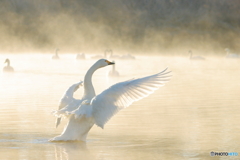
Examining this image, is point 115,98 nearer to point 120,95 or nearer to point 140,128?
point 120,95

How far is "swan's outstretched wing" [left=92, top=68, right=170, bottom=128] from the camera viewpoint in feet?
24.7

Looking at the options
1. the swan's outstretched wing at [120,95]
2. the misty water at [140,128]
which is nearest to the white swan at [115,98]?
the swan's outstretched wing at [120,95]

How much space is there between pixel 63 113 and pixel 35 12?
146 ft

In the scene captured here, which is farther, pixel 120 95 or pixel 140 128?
pixel 140 128

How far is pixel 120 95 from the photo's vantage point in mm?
7574

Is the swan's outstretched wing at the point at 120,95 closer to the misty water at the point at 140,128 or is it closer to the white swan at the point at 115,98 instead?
the white swan at the point at 115,98

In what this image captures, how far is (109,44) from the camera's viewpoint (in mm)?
46219

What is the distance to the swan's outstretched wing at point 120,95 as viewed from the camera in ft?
24.7

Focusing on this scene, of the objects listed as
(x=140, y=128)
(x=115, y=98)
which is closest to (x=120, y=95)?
(x=115, y=98)

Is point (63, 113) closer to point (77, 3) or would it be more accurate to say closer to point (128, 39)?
point (128, 39)

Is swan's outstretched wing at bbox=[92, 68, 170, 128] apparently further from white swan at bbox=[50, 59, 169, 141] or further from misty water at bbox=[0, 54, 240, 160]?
misty water at bbox=[0, 54, 240, 160]

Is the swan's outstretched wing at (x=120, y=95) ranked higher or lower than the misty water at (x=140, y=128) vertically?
higher

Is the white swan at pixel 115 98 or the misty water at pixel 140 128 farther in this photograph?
the white swan at pixel 115 98

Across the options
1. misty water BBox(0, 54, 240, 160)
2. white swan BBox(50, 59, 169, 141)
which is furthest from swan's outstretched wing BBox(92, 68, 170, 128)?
misty water BBox(0, 54, 240, 160)
